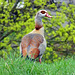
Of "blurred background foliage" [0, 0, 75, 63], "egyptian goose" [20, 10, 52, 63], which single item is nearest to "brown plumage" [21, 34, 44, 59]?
"egyptian goose" [20, 10, 52, 63]

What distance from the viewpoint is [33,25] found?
28.6 ft

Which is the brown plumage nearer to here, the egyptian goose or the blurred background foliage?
the egyptian goose

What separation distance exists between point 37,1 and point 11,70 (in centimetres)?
620

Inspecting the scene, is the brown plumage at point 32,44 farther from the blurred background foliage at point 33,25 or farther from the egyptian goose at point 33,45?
the blurred background foliage at point 33,25

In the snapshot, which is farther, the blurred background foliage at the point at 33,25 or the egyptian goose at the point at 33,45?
the blurred background foliage at the point at 33,25

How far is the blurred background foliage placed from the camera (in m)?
8.82

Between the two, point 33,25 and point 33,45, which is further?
point 33,25

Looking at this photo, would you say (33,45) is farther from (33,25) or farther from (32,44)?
(33,25)

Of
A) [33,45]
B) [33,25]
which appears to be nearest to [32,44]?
[33,45]

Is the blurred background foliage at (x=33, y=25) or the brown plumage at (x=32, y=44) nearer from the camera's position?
the brown plumage at (x=32, y=44)

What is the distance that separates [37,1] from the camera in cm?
930

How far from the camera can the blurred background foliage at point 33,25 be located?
8.82 m

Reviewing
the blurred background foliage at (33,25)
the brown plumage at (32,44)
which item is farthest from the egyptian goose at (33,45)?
the blurred background foliage at (33,25)

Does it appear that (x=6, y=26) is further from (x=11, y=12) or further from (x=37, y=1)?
(x=37, y=1)
